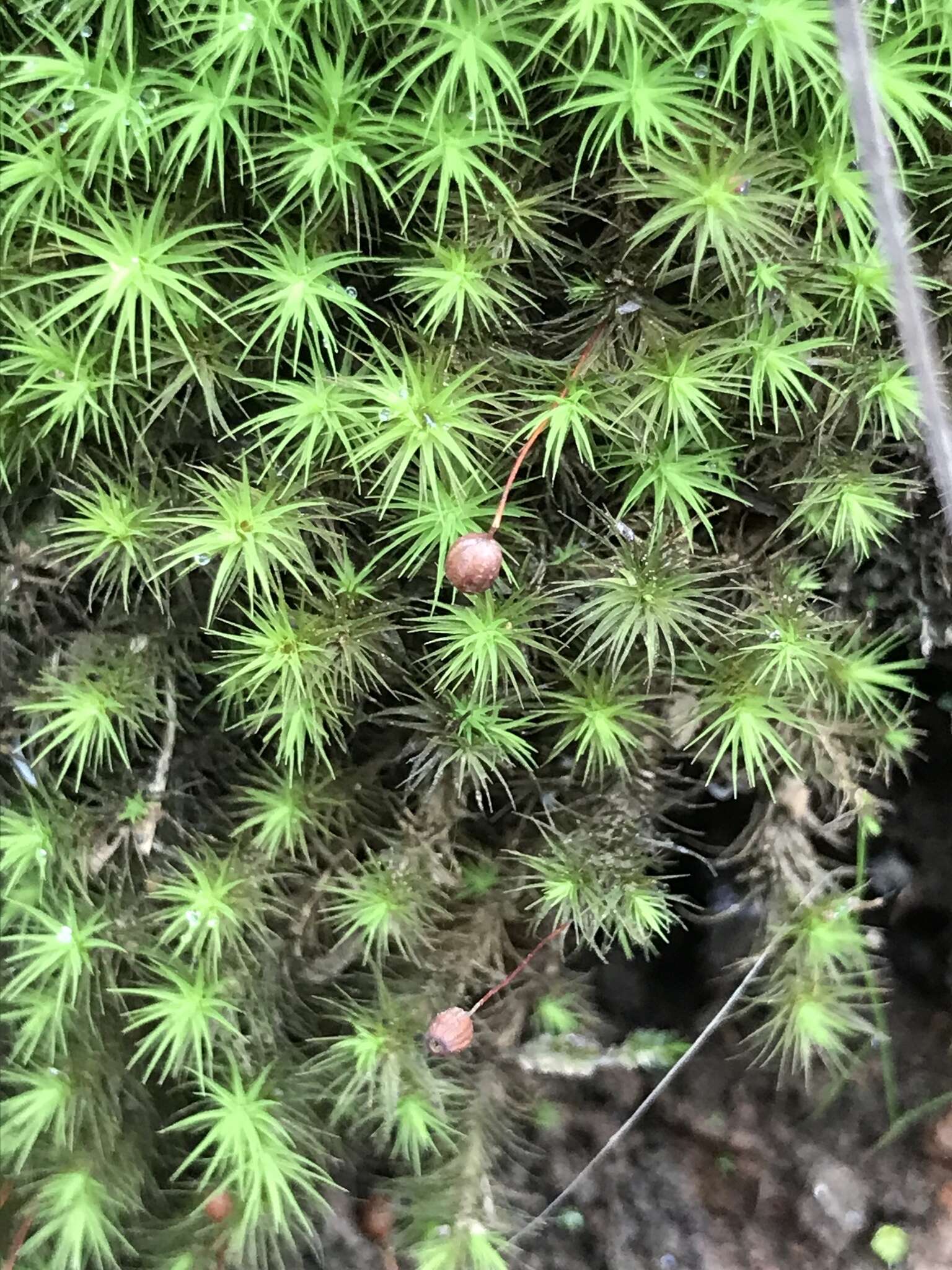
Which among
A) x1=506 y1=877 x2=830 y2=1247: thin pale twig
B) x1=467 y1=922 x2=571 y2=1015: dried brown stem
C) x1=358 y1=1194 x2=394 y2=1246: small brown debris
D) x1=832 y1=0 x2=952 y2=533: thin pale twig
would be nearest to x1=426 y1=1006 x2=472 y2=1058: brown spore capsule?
x1=467 y1=922 x2=571 y2=1015: dried brown stem

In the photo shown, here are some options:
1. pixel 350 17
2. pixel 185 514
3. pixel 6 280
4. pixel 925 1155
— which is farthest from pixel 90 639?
pixel 925 1155

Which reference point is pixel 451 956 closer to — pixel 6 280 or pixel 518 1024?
pixel 518 1024

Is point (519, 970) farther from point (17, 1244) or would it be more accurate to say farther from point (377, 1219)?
point (17, 1244)

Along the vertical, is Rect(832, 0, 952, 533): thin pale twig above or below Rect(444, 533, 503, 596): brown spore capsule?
above

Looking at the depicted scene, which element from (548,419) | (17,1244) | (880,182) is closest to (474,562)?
(548,419)

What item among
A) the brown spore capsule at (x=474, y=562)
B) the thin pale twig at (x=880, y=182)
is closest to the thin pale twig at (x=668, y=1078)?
the brown spore capsule at (x=474, y=562)

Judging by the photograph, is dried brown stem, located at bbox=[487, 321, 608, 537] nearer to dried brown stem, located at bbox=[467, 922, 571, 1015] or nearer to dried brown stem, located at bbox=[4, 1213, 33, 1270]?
dried brown stem, located at bbox=[467, 922, 571, 1015]
